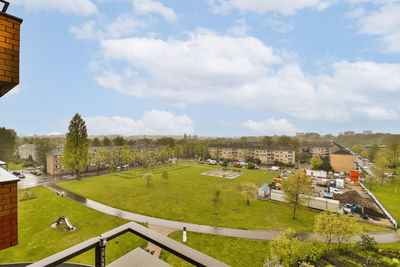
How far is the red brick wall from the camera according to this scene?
142 inches

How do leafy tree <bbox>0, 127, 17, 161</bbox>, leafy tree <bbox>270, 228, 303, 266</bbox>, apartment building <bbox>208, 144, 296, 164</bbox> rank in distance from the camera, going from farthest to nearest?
apartment building <bbox>208, 144, 296, 164</bbox> < leafy tree <bbox>0, 127, 17, 161</bbox> < leafy tree <bbox>270, 228, 303, 266</bbox>

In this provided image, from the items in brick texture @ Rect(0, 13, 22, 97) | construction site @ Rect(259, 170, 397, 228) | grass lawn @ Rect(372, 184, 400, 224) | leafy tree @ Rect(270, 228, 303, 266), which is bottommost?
grass lawn @ Rect(372, 184, 400, 224)

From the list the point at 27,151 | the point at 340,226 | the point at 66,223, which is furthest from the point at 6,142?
the point at 340,226

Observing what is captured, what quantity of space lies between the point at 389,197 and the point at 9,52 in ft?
137

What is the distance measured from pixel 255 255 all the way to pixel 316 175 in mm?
35153

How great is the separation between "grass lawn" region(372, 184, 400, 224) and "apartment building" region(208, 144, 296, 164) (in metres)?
25.1

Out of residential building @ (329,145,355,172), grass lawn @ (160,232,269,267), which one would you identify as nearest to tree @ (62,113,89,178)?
grass lawn @ (160,232,269,267)

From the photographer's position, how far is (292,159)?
2298 inches

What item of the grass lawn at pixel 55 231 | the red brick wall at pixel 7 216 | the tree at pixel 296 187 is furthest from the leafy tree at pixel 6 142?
the tree at pixel 296 187

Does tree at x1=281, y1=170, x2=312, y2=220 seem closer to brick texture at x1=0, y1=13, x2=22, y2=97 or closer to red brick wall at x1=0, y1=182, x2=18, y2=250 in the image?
red brick wall at x1=0, y1=182, x2=18, y2=250

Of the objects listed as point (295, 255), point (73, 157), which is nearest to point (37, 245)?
point (295, 255)

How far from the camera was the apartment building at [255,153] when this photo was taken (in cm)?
5911

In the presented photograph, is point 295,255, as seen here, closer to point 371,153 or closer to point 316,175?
point 316,175

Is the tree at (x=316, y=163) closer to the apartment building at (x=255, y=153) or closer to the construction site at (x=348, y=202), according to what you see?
the construction site at (x=348, y=202)
